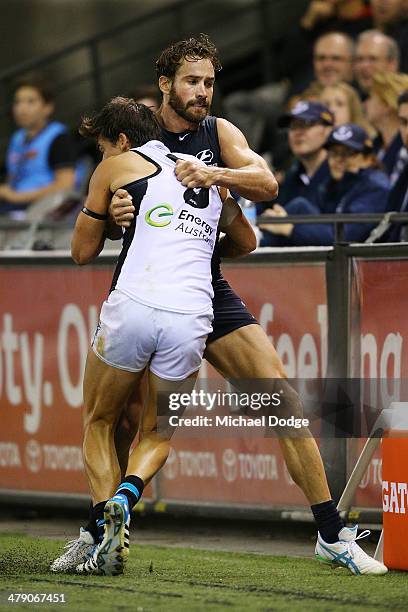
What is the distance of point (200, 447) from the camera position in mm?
8922

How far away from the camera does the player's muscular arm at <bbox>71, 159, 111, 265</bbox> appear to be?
6664 millimetres

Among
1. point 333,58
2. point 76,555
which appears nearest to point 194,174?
point 76,555

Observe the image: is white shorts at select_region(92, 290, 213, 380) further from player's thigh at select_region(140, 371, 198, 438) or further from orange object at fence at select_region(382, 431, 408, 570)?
orange object at fence at select_region(382, 431, 408, 570)

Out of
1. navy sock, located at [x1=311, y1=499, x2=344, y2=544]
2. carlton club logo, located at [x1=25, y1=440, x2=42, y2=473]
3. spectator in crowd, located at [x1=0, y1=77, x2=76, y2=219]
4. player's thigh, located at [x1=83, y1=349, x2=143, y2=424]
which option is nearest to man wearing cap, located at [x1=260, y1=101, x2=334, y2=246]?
carlton club logo, located at [x1=25, y1=440, x2=42, y2=473]

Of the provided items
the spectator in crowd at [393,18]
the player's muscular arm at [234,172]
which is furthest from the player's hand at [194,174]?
the spectator in crowd at [393,18]

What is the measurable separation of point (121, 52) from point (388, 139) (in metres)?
6.91

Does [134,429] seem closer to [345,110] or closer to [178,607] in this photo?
[178,607]

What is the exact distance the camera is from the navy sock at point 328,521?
22.6ft

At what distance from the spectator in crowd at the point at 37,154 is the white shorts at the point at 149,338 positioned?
254 inches

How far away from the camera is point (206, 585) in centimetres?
651

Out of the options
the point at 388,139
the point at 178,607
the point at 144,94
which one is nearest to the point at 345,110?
the point at 388,139

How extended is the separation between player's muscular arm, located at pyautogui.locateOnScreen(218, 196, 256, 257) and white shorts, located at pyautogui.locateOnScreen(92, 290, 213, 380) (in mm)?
551

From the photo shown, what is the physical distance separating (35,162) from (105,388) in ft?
22.5

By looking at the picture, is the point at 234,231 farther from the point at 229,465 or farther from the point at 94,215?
the point at 229,465
